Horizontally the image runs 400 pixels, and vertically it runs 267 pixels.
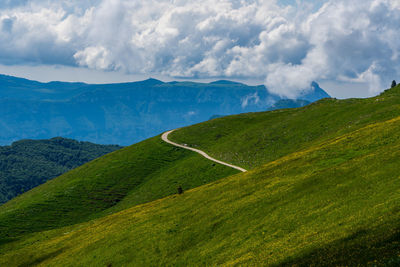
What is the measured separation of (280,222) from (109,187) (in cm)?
9427

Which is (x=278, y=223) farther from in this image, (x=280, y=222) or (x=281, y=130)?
(x=281, y=130)

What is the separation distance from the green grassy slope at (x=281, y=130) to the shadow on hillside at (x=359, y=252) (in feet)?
208

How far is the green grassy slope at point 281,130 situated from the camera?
97.4m

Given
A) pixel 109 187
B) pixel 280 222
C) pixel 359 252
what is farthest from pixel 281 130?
pixel 359 252

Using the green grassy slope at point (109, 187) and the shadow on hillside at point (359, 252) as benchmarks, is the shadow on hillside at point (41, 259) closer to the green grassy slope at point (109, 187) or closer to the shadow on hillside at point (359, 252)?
the green grassy slope at point (109, 187)

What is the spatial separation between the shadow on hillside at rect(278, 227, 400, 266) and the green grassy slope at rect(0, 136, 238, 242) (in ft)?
236

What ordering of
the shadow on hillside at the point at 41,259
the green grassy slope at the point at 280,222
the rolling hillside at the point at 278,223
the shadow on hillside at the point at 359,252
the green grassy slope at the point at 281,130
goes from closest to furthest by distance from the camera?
1. the shadow on hillside at the point at 359,252
2. the green grassy slope at the point at 280,222
3. the rolling hillside at the point at 278,223
4. the shadow on hillside at the point at 41,259
5. the green grassy slope at the point at 281,130

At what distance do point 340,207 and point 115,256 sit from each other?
28.1 metres

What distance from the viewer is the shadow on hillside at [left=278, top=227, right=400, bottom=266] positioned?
20234mm

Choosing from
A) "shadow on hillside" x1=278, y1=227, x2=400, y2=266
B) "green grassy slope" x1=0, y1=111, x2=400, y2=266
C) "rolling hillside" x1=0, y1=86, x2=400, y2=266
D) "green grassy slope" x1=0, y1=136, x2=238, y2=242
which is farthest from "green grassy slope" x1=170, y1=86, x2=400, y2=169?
"shadow on hillside" x1=278, y1=227, x2=400, y2=266

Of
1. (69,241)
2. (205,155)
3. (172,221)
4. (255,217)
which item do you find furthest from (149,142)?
(255,217)

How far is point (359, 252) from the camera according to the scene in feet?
72.0

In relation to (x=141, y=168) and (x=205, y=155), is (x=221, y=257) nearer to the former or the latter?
(x=205, y=155)

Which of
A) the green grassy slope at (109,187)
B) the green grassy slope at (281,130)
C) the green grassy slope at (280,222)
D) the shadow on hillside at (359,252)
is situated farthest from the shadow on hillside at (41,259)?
the green grassy slope at (281,130)
